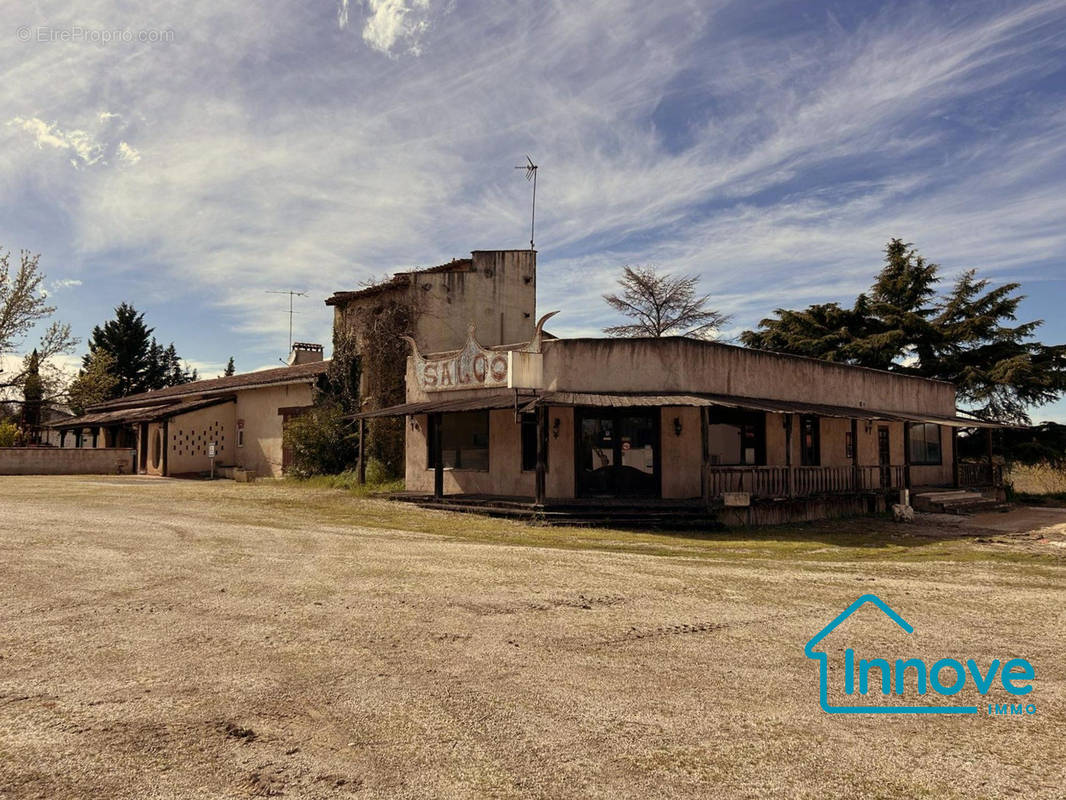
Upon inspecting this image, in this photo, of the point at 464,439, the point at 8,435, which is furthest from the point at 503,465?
the point at 8,435

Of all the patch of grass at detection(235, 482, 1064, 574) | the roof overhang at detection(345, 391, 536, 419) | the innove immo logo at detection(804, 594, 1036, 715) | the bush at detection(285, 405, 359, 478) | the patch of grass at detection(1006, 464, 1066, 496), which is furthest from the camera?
the patch of grass at detection(1006, 464, 1066, 496)

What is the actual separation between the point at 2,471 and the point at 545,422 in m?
24.7

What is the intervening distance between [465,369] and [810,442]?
381 inches

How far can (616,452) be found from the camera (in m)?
17.3

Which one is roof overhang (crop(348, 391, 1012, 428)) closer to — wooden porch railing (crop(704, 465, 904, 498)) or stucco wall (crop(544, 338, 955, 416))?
stucco wall (crop(544, 338, 955, 416))

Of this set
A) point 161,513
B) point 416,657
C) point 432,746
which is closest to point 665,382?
point 161,513

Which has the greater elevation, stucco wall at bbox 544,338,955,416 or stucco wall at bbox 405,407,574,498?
stucco wall at bbox 544,338,955,416

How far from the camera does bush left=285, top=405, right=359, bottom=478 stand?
25609 millimetres

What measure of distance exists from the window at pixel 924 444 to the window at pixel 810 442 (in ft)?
18.7

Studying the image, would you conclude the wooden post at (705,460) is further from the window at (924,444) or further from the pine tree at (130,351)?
the pine tree at (130,351)

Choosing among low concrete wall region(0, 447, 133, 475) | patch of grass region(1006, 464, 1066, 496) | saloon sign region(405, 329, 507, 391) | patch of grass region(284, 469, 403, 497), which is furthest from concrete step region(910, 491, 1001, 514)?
low concrete wall region(0, 447, 133, 475)

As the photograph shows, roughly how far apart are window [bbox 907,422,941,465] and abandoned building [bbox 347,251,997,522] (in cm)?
219

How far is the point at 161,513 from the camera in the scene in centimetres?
1487

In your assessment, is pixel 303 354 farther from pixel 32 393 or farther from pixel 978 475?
pixel 978 475
